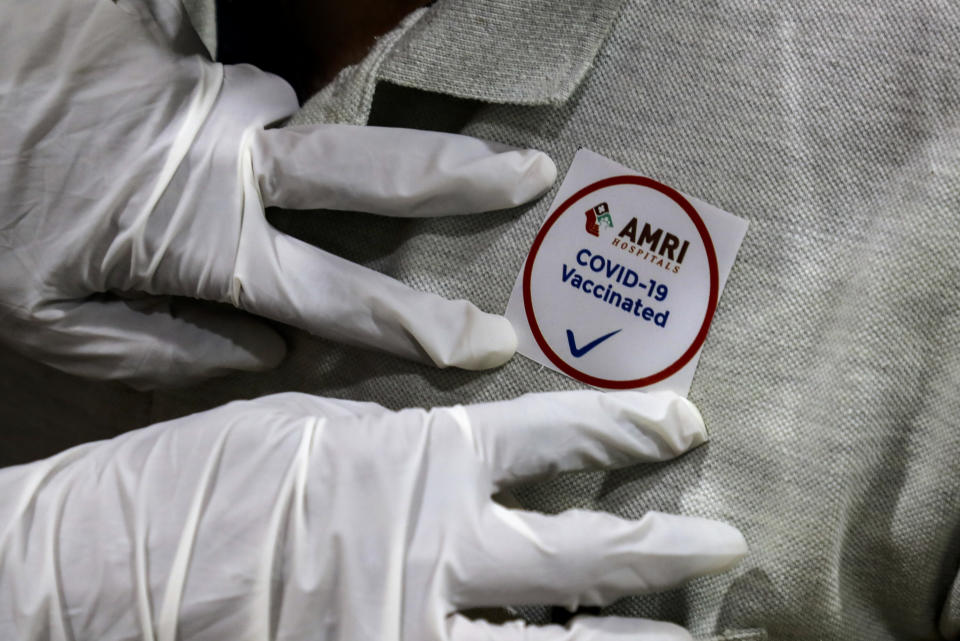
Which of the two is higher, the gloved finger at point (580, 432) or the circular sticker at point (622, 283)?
the circular sticker at point (622, 283)

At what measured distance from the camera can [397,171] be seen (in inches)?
34.3

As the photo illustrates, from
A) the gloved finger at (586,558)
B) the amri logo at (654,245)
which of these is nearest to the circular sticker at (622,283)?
the amri logo at (654,245)

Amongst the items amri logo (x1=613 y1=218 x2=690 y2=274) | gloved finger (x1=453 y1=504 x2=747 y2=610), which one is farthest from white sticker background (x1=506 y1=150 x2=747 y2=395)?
gloved finger (x1=453 y1=504 x2=747 y2=610)

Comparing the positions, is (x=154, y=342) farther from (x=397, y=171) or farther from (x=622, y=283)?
(x=622, y=283)

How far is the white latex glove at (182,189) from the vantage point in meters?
0.86

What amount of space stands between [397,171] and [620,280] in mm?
275

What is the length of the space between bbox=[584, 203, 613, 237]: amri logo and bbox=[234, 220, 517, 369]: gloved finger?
14 cm

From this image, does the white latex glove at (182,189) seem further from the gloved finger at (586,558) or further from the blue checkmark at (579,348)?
the gloved finger at (586,558)

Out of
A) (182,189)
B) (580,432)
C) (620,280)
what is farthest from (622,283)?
(182,189)

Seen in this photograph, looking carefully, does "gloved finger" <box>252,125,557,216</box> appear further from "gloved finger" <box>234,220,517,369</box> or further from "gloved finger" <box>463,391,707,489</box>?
"gloved finger" <box>463,391,707,489</box>

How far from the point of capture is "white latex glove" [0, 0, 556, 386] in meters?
0.86

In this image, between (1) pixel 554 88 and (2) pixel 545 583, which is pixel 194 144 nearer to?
(1) pixel 554 88

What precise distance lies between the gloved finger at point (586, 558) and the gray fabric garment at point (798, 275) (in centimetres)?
5

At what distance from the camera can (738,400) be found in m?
0.79
